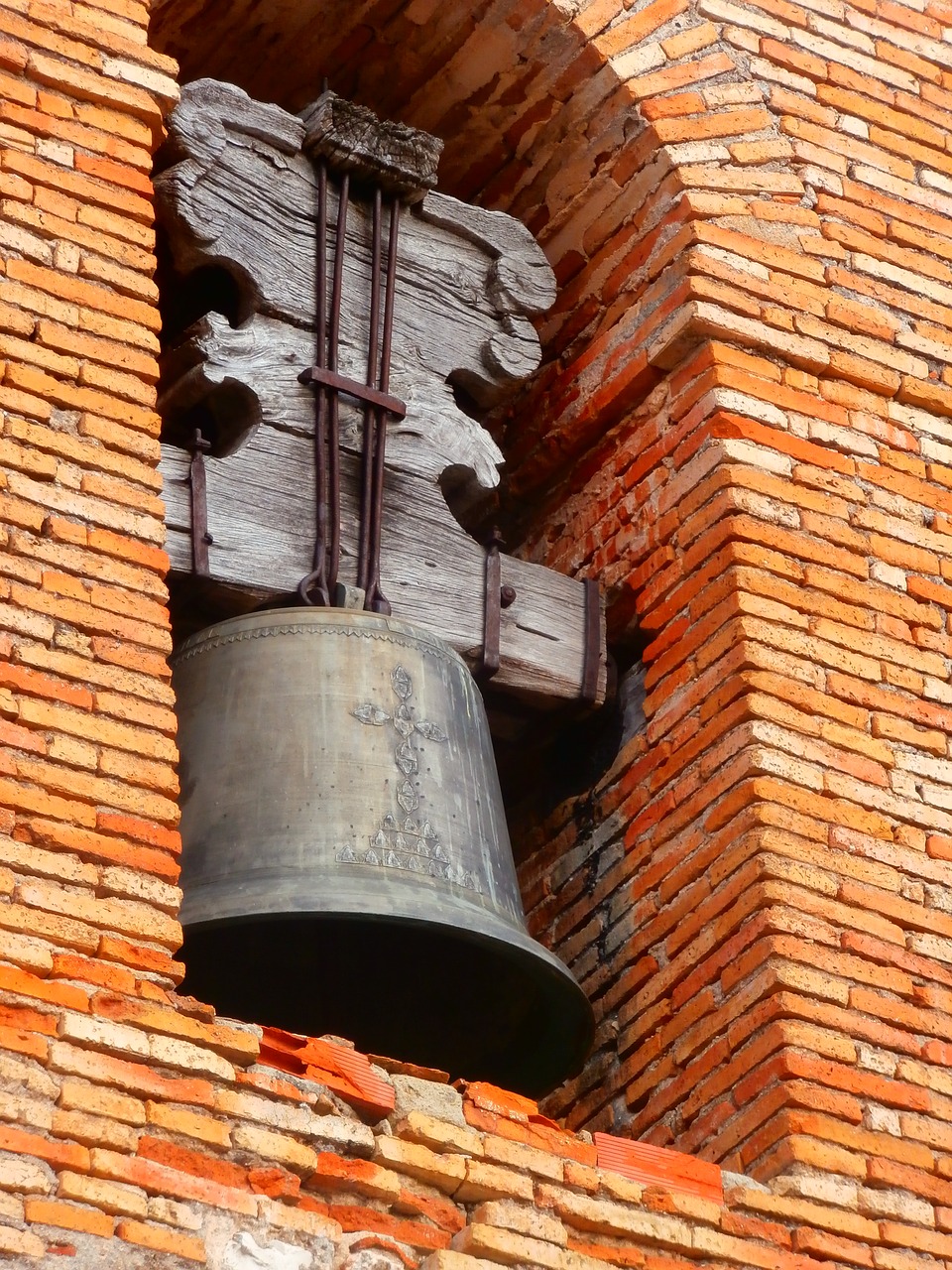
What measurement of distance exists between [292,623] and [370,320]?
1.07 m

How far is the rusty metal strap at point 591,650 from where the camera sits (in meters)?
5.88

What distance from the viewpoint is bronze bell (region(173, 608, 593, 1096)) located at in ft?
15.7

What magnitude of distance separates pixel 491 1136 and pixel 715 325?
6.94 feet

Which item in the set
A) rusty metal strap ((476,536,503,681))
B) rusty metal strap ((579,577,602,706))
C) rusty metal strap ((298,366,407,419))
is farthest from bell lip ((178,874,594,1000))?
rusty metal strap ((298,366,407,419))

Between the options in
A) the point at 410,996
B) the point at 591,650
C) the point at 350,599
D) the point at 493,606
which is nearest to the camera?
the point at 410,996

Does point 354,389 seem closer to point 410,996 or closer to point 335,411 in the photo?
point 335,411

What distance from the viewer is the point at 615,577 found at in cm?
602

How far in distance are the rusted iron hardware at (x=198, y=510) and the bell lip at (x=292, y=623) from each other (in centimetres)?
15

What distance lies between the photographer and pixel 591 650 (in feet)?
19.4

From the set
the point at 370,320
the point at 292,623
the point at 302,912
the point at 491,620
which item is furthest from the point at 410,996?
the point at 370,320

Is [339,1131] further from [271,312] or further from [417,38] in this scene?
[417,38]

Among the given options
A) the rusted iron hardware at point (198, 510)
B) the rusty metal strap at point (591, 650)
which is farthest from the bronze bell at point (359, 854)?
the rusty metal strap at point (591, 650)

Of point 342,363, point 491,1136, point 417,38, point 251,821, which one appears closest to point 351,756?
point 251,821

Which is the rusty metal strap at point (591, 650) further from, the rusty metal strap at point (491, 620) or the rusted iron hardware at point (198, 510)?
the rusted iron hardware at point (198, 510)
